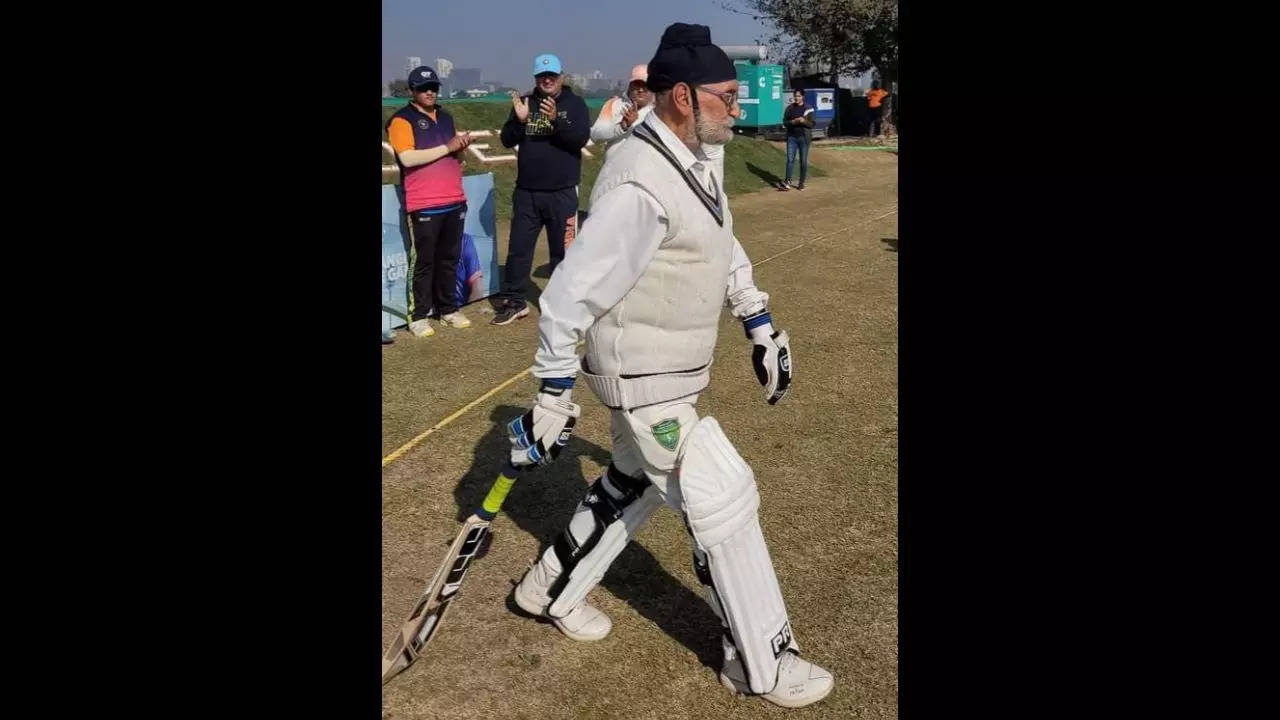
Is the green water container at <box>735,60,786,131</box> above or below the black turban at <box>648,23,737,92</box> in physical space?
above

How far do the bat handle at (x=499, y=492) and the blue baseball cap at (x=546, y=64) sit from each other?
5.62 meters

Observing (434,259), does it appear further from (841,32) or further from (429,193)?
(841,32)

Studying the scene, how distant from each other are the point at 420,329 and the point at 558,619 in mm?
4769

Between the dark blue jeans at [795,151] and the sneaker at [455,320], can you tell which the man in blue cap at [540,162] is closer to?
the sneaker at [455,320]

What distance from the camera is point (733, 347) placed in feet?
24.4

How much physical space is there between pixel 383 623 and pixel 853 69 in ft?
108

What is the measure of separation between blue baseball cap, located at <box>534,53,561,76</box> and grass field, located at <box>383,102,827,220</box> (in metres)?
5.15

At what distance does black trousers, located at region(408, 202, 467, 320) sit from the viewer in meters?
7.98

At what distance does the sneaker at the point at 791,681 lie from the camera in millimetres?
3242

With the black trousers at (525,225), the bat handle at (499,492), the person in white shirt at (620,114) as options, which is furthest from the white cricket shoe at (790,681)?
the black trousers at (525,225)

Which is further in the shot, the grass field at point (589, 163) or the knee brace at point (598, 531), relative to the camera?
the grass field at point (589, 163)

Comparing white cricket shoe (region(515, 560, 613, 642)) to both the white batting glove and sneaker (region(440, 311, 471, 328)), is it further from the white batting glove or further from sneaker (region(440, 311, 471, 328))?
sneaker (region(440, 311, 471, 328))

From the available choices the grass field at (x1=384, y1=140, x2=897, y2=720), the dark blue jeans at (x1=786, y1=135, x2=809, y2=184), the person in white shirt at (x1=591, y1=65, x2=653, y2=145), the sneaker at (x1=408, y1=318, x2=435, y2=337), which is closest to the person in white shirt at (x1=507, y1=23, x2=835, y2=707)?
the grass field at (x1=384, y1=140, x2=897, y2=720)

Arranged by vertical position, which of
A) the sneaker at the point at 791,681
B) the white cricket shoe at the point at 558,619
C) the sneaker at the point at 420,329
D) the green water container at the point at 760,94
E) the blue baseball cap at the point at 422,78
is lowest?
the sneaker at the point at 791,681
